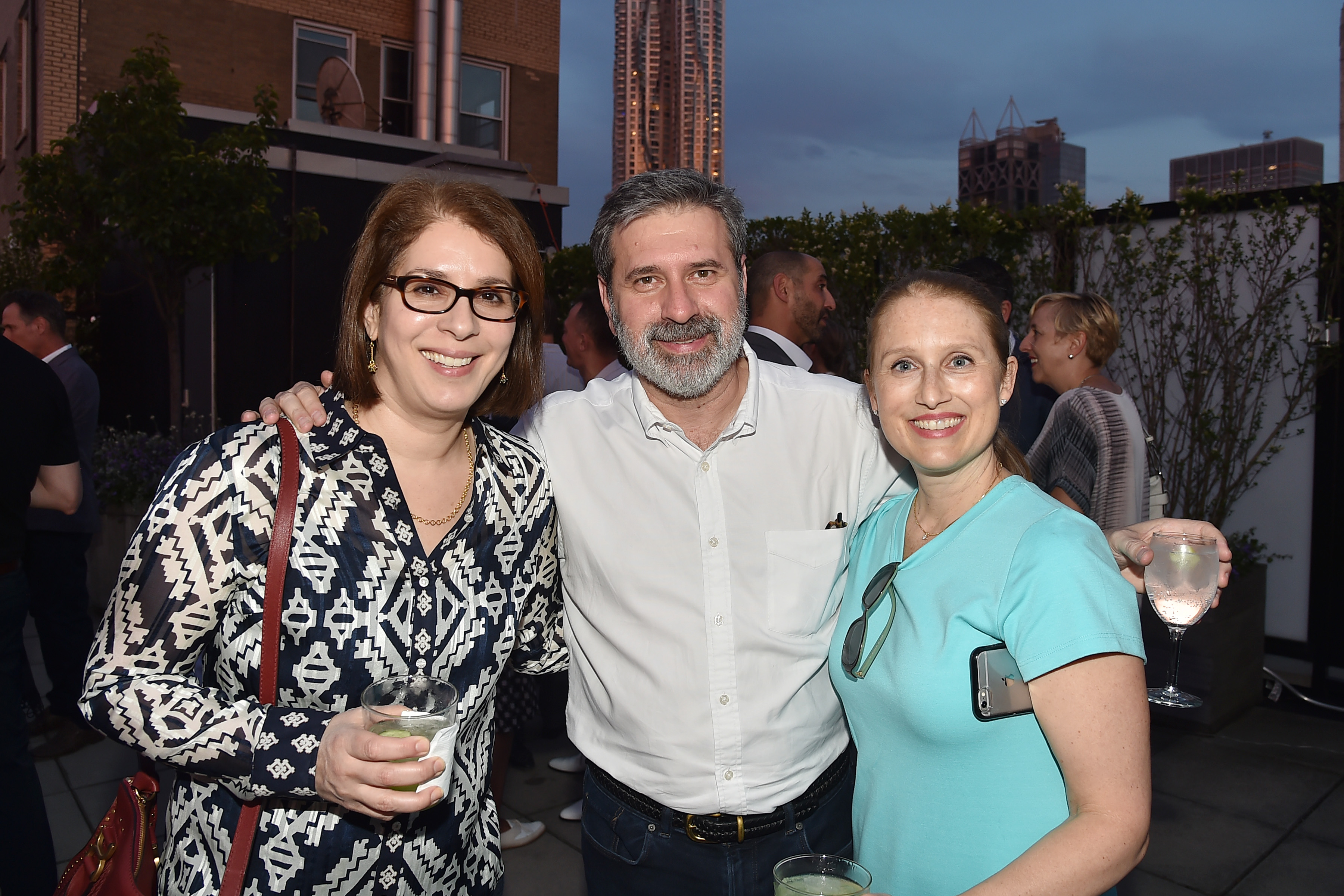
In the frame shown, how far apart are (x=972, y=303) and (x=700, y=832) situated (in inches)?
48.4

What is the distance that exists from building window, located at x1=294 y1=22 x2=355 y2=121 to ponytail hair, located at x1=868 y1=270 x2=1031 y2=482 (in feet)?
52.8

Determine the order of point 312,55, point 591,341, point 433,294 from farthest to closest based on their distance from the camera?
point 312,55
point 591,341
point 433,294

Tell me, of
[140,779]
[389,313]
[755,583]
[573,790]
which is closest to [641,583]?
[755,583]

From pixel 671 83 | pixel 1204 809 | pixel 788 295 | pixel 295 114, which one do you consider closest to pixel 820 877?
pixel 788 295

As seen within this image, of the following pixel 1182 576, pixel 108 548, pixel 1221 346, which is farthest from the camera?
pixel 108 548

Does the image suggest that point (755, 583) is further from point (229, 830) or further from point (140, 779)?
point (140, 779)

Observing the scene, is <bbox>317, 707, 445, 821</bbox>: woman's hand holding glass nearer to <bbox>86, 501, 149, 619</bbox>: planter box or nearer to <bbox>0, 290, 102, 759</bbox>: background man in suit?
<bbox>0, 290, 102, 759</bbox>: background man in suit

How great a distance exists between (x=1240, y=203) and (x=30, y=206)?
452 inches

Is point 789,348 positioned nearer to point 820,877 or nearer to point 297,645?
point 297,645

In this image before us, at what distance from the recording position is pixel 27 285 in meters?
11.6

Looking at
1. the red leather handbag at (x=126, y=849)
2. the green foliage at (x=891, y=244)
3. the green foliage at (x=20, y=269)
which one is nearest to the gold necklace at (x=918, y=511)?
the red leather handbag at (x=126, y=849)

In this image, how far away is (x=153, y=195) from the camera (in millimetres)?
8445

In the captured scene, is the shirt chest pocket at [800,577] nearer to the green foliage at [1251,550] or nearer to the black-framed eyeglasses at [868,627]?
the black-framed eyeglasses at [868,627]

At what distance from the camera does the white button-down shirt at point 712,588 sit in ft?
6.16
